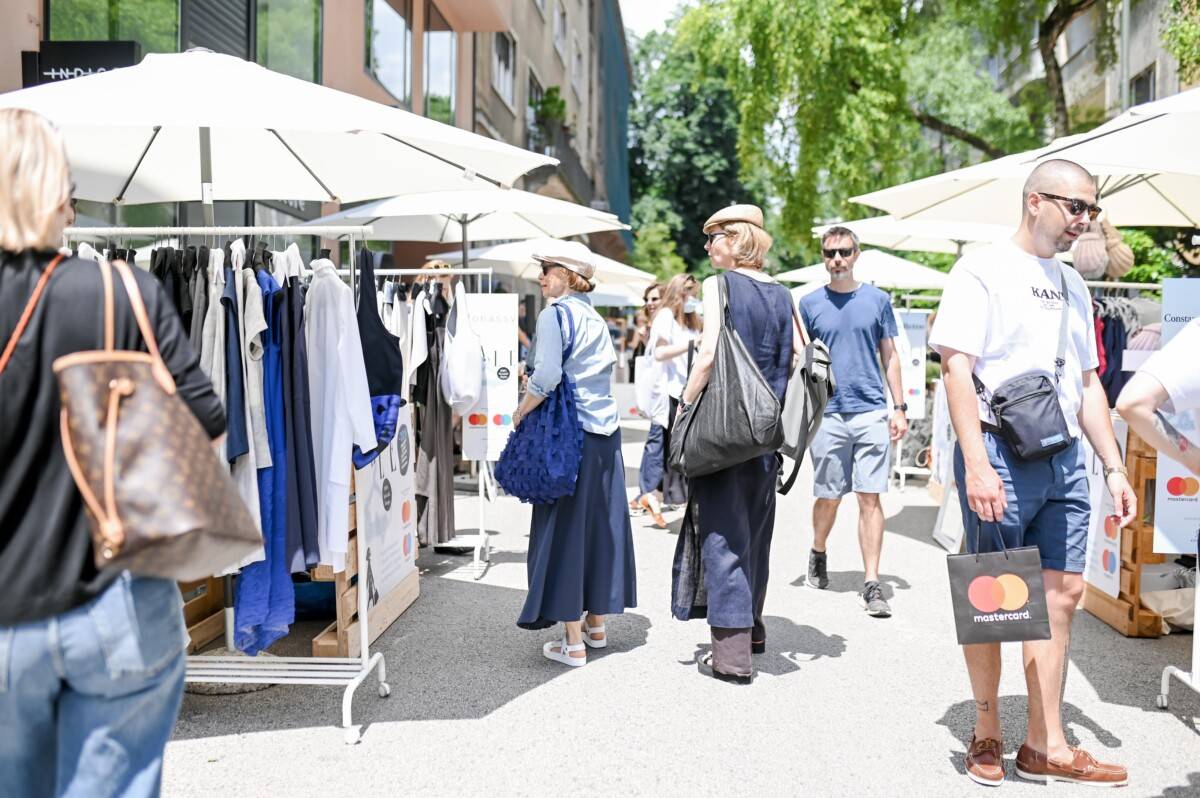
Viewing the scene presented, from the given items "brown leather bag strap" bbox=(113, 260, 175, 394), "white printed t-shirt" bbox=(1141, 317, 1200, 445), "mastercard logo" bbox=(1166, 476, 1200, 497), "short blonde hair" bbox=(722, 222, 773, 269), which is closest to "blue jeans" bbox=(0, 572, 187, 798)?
"brown leather bag strap" bbox=(113, 260, 175, 394)

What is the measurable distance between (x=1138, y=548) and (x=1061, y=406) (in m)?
2.56

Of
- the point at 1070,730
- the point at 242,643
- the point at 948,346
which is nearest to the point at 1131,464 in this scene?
the point at 1070,730

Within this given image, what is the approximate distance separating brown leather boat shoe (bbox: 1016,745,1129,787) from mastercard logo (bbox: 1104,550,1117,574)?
240 cm

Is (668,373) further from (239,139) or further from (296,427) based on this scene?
(296,427)

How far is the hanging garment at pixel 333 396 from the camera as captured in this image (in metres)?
4.59

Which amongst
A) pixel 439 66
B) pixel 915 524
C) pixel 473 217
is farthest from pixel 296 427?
pixel 439 66

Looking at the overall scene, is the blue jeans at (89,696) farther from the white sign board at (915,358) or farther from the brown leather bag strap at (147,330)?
the white sign board at (915,358)

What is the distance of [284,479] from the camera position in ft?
14.9

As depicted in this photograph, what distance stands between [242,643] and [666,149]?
45145 mm

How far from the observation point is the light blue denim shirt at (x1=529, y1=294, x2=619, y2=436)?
5.42 meters

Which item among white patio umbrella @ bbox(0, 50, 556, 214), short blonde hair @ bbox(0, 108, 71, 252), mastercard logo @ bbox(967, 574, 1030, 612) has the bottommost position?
mastercard logo @ bbox(967, 574, 1030, 612)

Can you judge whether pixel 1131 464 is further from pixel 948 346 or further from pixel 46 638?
pixel 46 638

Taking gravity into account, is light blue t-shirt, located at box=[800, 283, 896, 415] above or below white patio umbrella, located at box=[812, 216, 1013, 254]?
below

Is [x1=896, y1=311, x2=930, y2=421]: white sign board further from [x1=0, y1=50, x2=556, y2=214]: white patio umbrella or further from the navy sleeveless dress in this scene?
[x1=0, y1=50, x2=556, y2=214]: white patio umbrella
